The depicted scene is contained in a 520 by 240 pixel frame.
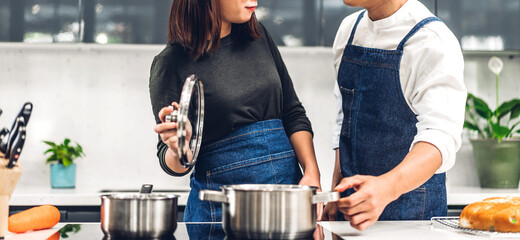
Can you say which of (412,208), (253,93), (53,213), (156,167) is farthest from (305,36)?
(53,213)

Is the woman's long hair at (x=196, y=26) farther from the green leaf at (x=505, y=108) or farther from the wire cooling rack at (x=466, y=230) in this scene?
the green leaf at (x=505, y=108)

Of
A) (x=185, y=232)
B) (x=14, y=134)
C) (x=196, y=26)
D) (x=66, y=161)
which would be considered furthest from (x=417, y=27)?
(x=66, y=161)

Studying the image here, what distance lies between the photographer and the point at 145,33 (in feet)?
8.23

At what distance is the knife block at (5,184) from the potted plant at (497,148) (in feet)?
7.24

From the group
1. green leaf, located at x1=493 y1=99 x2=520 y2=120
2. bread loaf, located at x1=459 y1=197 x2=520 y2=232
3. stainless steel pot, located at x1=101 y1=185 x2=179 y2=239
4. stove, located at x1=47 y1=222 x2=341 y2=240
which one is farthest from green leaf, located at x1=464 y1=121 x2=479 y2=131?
stainless steel pot, located at x1=101 y1=185 x2=179 y2=239

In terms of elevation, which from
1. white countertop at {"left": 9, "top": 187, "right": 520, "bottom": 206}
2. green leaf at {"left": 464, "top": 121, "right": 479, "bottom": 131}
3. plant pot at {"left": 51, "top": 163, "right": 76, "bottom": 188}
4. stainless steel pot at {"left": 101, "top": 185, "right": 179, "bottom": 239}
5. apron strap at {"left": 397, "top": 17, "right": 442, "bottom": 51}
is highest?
apron strap at {"left": 397, "top": 17, "right": 442, "bottom": 51}

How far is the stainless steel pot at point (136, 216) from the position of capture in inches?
36.9

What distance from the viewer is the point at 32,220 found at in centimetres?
107

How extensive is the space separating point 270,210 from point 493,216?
18.4 inches

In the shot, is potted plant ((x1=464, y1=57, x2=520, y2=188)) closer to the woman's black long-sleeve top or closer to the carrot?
the woman's black long-sleeve top

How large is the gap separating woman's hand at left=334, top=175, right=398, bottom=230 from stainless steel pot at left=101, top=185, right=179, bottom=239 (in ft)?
1.01

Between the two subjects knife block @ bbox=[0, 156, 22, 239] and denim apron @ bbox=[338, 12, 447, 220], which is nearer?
knife block @ bbox=[0, 156, 22, 239]

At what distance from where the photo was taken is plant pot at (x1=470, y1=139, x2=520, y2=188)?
2623 mm

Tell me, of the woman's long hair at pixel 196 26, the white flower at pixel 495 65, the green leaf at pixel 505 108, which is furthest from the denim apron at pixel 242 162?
the white flower at pixel 495 65
